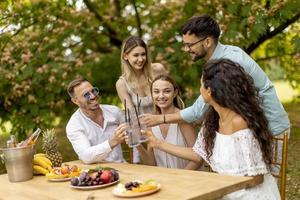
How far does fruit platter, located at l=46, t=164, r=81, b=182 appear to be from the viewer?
268cm

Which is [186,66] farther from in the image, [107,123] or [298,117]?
[298,117]

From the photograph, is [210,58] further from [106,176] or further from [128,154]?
[128,154]

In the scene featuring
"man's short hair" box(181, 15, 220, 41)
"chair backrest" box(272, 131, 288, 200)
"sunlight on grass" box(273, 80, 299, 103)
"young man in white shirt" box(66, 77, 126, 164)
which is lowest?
"sunlight on grass" box(273, 80, 299, 103)

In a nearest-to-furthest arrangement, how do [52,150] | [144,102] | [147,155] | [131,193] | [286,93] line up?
[131,193]
[52,150]
[147,155]
[144,102]
[286,93]

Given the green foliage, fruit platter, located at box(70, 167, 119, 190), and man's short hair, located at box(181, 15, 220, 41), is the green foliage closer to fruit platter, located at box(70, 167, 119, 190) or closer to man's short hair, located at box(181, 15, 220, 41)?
man's short hair, located at box(181, 15, 220, 41)

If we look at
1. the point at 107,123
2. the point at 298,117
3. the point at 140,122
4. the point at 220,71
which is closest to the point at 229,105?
the point at 220,71

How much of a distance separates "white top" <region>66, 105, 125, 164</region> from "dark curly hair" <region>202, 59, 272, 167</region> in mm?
823

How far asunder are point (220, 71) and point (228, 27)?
124 inches

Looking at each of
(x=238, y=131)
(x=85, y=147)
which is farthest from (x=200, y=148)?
(x=85, y=147)

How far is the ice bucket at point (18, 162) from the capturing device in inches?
107

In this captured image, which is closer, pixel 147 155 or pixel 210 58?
pixel 210 58

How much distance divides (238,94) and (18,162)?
4.18ft

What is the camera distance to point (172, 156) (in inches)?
131

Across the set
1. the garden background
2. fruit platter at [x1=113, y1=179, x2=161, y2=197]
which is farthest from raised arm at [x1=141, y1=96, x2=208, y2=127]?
the garden background
